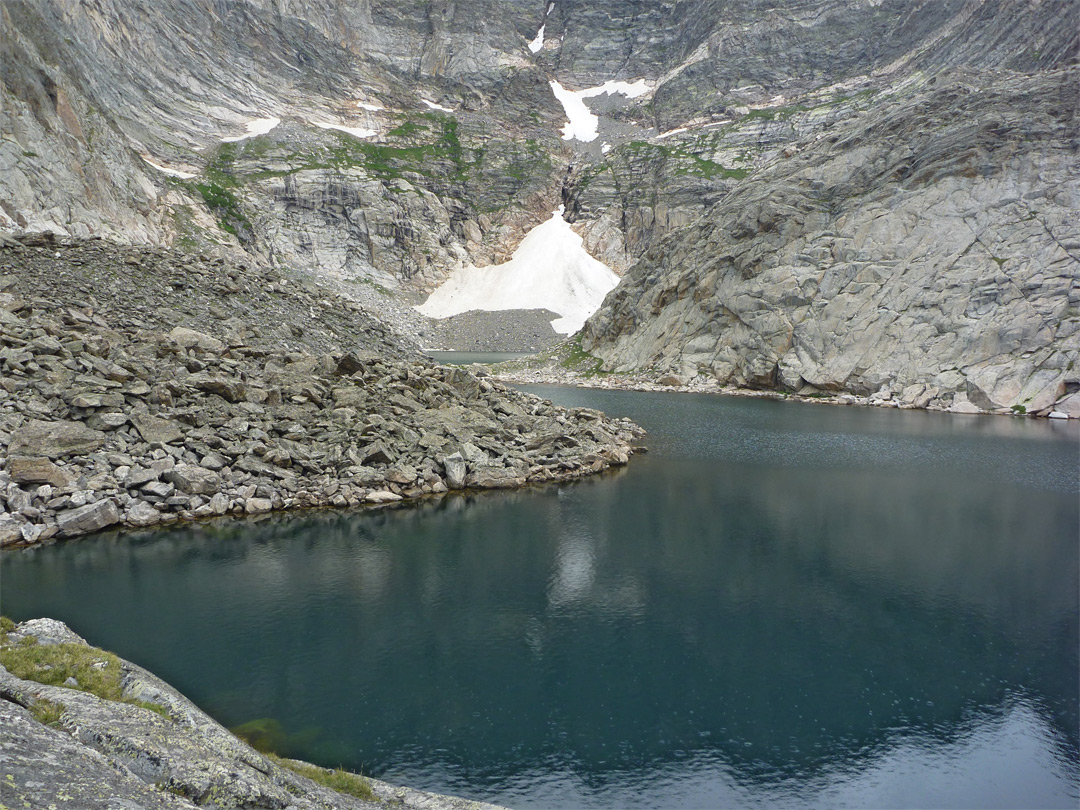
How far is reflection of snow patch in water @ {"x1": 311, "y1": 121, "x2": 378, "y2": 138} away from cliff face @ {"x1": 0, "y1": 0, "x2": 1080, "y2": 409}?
130cm

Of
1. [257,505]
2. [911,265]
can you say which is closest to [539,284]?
[911,265]

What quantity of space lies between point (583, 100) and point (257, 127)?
100488mm

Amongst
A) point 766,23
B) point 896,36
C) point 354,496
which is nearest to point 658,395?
point 354,496

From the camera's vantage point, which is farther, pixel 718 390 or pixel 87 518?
pixel 718 390

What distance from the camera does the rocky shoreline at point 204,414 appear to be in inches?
916

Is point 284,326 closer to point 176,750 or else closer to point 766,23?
point 176,750

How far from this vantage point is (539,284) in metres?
136

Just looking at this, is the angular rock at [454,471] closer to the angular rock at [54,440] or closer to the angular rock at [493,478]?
the angular rock at [493,478]

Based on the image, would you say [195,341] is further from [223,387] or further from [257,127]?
[257,127]

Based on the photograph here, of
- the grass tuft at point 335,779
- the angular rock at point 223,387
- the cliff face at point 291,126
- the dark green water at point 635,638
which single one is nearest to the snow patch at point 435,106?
the cliff face at point 291,126

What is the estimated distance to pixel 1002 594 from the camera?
19.5 meters

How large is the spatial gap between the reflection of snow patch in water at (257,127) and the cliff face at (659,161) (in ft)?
4.44

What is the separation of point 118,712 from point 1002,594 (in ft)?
77.4

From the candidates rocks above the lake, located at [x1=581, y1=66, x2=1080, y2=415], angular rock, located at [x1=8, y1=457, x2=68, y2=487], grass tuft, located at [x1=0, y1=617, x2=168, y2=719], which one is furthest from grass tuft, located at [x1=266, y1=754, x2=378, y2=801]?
rocks above the lake, located at [x1=581, y1=66, x2=1080, y2=415]
